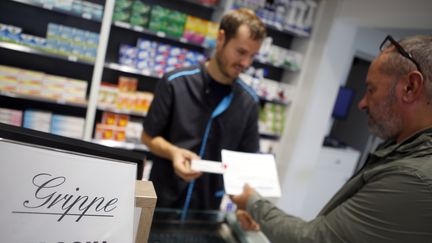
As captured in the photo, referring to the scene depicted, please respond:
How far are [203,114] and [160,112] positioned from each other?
0.24 meters

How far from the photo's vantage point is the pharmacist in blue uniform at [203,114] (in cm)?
165

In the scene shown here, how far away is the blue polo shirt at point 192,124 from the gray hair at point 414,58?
90 centimetres

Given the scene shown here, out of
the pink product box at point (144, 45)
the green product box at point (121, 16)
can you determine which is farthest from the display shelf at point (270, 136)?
the green product box at point (121, 16)

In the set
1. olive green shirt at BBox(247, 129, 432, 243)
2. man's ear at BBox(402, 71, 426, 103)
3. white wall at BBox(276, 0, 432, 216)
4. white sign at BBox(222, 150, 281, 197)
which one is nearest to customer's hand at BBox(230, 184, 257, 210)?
white sign at BBox(222, 150, 281, 197)

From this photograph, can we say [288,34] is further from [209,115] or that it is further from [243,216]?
[243,216]

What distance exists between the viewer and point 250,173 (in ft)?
4.06

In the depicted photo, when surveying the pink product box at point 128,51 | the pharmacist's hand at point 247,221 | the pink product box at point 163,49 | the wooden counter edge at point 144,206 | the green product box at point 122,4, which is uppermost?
the green product box at point 122,4

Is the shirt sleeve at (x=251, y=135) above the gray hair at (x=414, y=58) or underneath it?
underneath

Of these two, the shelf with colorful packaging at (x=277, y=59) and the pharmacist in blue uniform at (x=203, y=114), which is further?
the shelf with colorful packaging at (x=277, y=59)

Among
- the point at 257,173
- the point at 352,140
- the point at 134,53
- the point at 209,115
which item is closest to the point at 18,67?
the point at 134,53

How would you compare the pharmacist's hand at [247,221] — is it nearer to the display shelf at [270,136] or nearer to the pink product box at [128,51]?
the pink product box at [128,51]

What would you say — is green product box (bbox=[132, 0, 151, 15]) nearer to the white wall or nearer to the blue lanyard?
the blue lanyard

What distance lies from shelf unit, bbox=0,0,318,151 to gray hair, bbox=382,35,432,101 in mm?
2411

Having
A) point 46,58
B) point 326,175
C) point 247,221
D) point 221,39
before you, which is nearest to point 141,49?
point 46,58
